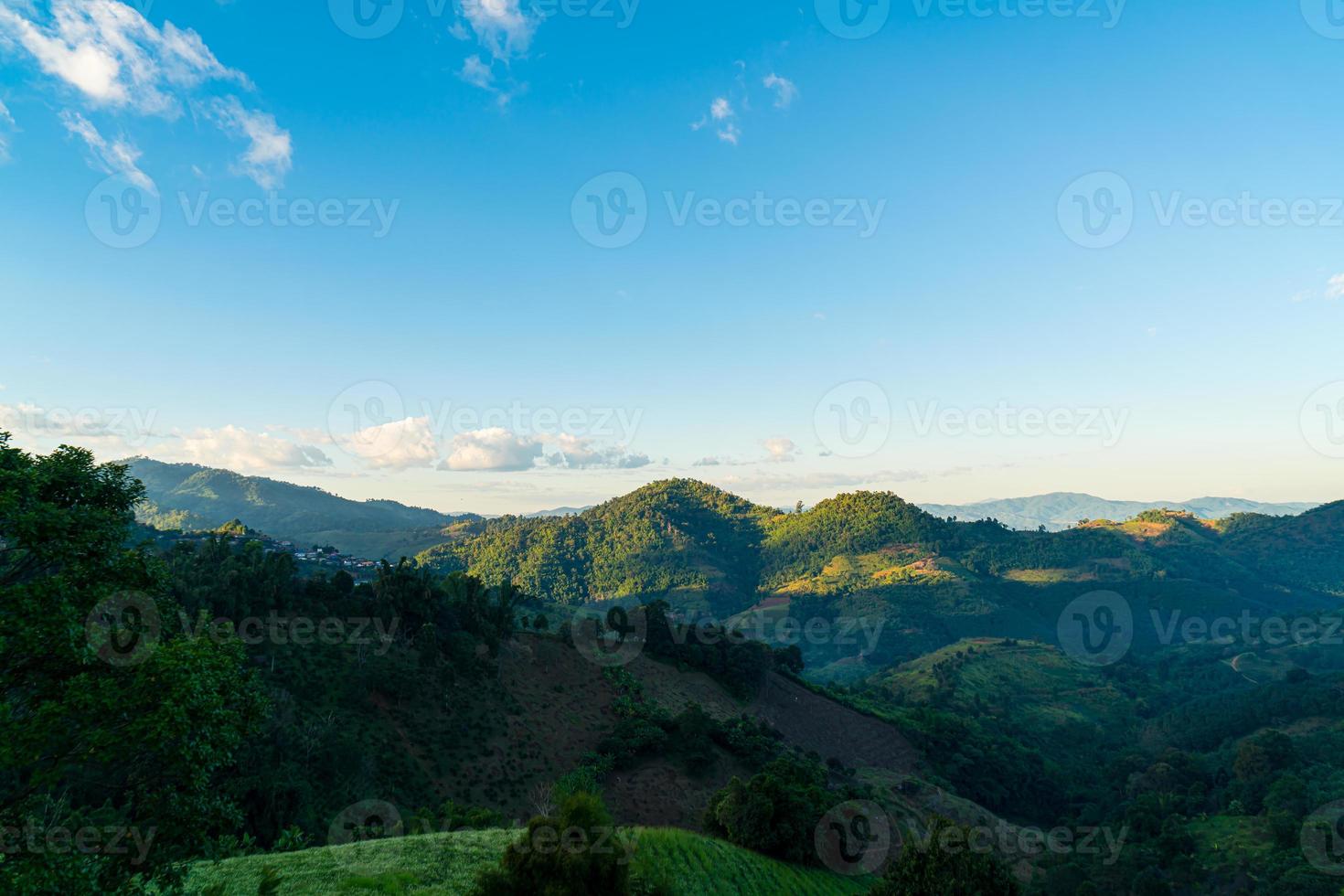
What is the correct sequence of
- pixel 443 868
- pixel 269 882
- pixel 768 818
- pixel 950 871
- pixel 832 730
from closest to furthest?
pixel 269 882 < pixel 443 868 < pixel 950 871 < pixel 768 818 < pixel 832 730

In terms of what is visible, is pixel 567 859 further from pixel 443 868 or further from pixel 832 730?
pixel 832 730

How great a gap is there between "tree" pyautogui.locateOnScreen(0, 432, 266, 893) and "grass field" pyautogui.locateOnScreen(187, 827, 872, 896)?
7162 mm

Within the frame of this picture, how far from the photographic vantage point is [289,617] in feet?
182

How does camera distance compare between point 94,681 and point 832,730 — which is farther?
point 832,730

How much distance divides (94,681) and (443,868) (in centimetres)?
1561

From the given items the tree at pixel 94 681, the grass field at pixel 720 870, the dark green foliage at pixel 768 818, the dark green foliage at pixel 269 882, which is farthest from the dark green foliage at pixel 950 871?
the tree at pixel 94 681

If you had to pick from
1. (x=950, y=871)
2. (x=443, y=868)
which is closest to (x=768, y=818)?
(x=950, y=871)

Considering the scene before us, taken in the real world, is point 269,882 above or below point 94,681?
below

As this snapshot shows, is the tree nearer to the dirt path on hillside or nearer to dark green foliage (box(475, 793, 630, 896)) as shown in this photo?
dark green foliage (box(475, 793, 630, 896))

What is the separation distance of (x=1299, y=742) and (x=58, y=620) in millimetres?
137476

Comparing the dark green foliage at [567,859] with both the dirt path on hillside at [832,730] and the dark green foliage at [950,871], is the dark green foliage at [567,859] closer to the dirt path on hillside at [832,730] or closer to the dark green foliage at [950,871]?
the dark green foliage at [950,871]

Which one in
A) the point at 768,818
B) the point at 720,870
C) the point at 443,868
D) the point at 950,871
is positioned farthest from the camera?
the point at 768,818

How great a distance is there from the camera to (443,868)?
22.1m

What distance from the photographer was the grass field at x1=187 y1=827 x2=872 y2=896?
1892cm
